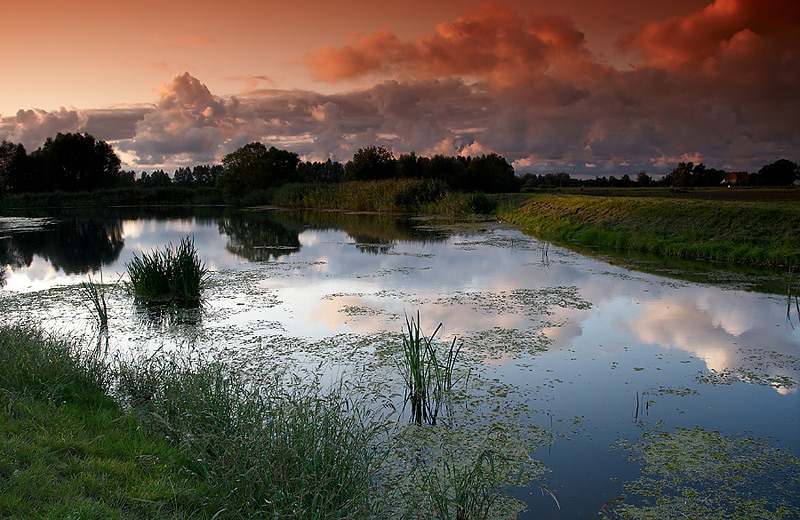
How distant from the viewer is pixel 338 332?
22.9 feet

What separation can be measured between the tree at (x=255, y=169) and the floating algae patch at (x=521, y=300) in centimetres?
4530

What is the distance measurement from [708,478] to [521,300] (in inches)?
212

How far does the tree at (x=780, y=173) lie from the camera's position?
37.6m

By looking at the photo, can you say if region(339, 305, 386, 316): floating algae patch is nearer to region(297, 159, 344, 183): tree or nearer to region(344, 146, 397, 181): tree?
region(344, 146, 397, 181): tree

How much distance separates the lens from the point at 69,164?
5572 cm

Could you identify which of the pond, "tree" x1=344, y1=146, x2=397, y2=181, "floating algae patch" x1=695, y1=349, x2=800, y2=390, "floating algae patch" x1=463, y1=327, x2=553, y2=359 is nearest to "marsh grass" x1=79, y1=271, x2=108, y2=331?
the pond

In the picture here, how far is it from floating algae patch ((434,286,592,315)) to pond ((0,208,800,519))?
6 cm

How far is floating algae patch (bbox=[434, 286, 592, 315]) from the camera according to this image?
826cm

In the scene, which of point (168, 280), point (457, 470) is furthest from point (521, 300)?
point (168, 280)

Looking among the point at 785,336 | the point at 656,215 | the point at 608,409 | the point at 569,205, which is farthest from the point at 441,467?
the point at 569,205

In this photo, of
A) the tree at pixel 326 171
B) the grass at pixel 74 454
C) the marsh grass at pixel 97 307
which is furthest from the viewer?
the tree at pixel 326 171

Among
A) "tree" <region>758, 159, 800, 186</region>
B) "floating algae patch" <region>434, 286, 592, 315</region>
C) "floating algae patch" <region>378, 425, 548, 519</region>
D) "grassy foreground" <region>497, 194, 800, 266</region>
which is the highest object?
"tree" <region>758, 159, 800, 186</region>

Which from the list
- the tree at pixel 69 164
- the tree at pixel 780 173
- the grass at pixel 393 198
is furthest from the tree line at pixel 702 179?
the tree at pixel 69 164

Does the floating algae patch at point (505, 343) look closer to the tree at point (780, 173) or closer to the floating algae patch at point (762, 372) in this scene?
the floating algae patch at point (762, 372)
